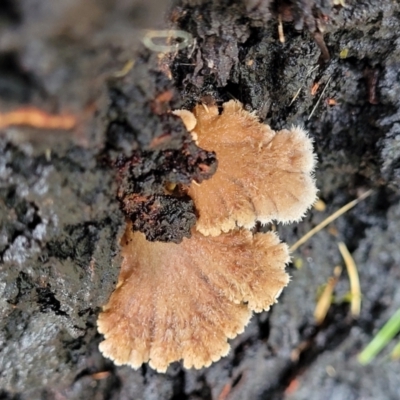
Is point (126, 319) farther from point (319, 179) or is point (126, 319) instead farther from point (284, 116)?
point (319, 179)

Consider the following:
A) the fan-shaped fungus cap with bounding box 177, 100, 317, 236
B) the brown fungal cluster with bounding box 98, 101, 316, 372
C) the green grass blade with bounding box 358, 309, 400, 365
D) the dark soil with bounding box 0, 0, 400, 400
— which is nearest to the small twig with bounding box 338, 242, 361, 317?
the dark soil with bounding box 0, 0, 400, 400

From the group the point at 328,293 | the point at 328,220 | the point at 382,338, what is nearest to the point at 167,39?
the point at 328,220

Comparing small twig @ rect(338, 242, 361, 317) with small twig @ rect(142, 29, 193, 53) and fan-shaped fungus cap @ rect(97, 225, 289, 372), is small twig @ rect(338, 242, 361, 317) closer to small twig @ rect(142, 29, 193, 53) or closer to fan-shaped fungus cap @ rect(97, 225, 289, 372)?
fan-shaped fungus cap @ rect(97, 225, 289, 372)

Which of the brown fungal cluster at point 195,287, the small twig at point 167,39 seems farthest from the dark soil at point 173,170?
the brown fungal cluster at point 195,287

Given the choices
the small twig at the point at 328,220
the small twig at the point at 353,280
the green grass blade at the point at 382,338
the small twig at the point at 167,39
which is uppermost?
the small twig at the point at 167,39

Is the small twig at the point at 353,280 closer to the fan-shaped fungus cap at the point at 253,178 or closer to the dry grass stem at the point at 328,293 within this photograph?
the dry grass stem at the point at 328,293

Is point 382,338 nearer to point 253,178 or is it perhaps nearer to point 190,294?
point 190,294

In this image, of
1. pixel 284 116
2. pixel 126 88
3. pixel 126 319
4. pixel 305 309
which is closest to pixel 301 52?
pixel 284 116
